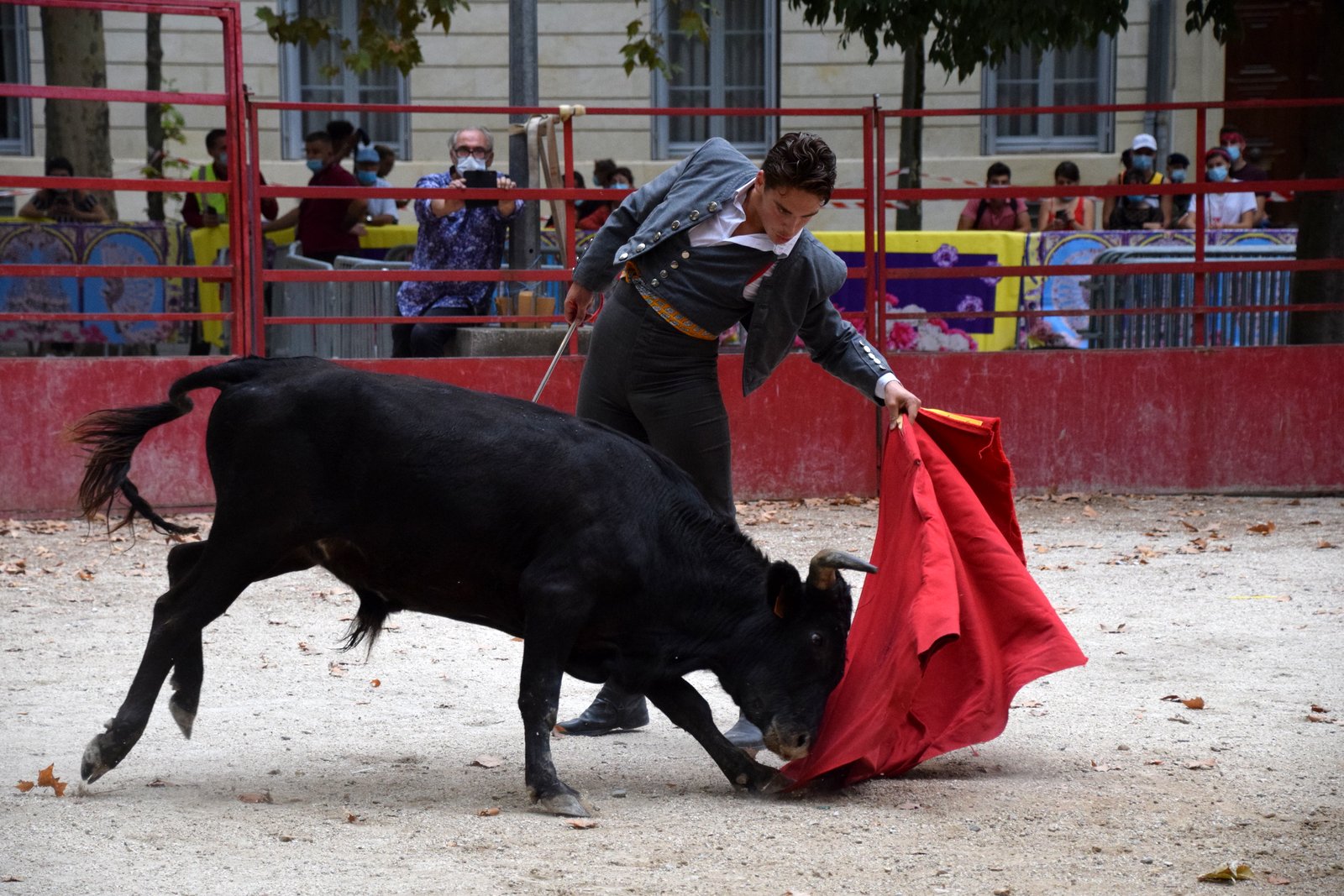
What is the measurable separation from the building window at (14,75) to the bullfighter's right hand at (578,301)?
16.6 meters

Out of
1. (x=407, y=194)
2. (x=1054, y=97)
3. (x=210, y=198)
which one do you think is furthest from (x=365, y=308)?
(x=1054, y=97)

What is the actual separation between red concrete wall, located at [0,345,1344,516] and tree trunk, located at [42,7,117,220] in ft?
22.4

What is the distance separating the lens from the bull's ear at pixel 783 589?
4.50 m

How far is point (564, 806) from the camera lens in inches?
171

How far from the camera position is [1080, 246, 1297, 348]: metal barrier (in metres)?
10.9

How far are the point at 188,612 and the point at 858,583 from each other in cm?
346

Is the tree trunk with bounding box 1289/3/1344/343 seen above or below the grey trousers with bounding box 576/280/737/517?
above

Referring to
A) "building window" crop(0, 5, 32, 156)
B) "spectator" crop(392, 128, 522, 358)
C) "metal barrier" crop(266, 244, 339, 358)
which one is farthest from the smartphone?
"building window" crop(0, 5, 32, 156)

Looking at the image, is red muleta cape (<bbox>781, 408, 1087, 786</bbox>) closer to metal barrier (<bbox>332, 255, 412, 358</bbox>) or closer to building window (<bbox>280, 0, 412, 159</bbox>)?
metal barrier (<bbox>332, 255, 412, 358</bbox>)

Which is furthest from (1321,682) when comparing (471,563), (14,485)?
(14,485)

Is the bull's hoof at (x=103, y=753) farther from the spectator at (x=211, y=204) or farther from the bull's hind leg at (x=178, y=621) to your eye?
the spectator at (x=211, y=204)

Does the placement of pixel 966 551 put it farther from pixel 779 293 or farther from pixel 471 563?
pixel 471 563

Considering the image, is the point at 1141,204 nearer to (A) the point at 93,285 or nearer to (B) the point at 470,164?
(B) the point at 470,164

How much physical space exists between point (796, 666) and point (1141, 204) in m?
9.55
